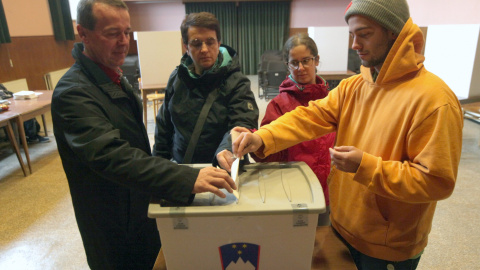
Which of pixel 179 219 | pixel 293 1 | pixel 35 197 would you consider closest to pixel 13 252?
pixel 35 197

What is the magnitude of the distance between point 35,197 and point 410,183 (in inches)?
127

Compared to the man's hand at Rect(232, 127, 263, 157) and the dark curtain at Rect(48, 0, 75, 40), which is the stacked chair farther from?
the man's hand at Rect(232, 127, 263, 157)

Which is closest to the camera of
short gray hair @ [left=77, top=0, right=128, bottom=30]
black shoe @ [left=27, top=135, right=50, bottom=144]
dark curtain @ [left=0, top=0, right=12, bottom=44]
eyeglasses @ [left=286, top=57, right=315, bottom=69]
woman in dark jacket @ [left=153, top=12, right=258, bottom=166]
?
short gray hair @ [left=77, top=0, right=128, bottom=30]

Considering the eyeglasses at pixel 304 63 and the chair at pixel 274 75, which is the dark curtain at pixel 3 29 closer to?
the chair at pixel 274 75

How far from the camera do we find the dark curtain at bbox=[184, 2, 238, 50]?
898cm

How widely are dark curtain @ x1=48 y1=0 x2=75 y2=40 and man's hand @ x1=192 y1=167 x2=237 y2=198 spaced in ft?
23.3

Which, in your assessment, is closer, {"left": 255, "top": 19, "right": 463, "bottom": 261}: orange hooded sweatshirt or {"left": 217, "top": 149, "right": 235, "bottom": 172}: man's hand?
{"left": 255, "top": 19, "right": 463, "bottom": 261}: orange hooded sweatshirt

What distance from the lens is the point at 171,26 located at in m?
9.17

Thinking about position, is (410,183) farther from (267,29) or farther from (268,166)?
(267,29)

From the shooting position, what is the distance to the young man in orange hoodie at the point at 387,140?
750mm

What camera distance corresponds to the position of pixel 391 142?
84 centimetres

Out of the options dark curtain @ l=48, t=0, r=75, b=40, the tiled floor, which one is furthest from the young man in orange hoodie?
dark curtain @ l=48, t=0, r=75, b=40

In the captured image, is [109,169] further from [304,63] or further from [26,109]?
[26,109]

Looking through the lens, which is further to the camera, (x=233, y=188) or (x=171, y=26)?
(x=171, y=26)
